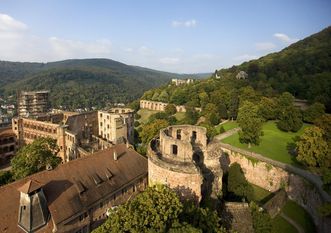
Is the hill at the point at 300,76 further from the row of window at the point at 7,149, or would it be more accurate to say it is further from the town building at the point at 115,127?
the row of window at the point at 7,149

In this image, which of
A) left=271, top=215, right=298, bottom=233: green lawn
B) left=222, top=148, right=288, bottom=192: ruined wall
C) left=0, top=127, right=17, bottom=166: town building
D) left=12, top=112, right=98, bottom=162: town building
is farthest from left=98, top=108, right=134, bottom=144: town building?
left=271, top=215, right=298, bottom=233: green lawn

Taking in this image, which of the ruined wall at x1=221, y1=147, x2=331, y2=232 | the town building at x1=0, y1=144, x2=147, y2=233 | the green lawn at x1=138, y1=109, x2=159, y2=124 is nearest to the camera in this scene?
the town building at x1=0, y1=144, x2=147, y2=233

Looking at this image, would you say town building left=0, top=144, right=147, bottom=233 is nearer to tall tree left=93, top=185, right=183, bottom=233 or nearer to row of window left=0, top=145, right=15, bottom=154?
tall tree left=93, top=185, right=183, bottom=233

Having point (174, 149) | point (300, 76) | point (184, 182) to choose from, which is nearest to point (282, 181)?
point (174, 149)

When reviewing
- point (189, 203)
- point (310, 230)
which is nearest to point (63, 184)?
point (189, 203)

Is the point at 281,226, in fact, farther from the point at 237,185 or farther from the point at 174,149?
the point at 174,149

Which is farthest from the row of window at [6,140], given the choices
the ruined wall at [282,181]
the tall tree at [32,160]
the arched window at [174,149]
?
the ruined wall at [282,181]

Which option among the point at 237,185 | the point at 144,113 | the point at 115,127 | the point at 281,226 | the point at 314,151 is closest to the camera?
the point at 281,226
